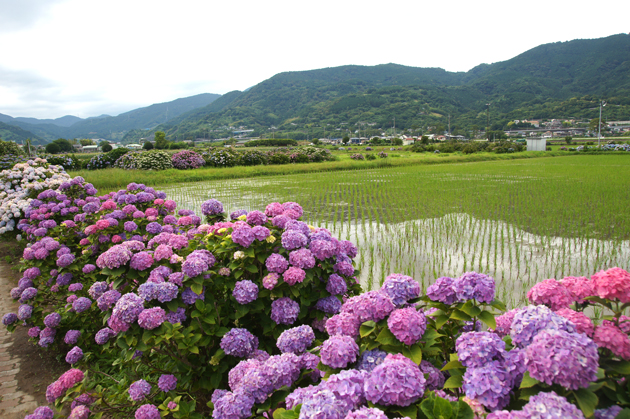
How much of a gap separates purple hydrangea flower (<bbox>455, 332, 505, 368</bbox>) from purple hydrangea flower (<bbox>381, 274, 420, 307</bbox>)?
52 cm

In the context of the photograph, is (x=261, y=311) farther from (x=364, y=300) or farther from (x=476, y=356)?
(x=476, y=356)

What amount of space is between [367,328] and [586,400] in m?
0.91

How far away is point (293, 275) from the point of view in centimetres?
250

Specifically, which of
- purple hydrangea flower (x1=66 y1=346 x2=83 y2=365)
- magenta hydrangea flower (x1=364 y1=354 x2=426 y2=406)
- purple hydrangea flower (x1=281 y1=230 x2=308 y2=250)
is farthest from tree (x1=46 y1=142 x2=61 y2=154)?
magenta hydrangea flower (x1=364 y1=354 x2=426 y2=406)

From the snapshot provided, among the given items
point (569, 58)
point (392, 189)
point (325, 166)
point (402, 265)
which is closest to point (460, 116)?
point (569, 58)

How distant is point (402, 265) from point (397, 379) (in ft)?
15.5

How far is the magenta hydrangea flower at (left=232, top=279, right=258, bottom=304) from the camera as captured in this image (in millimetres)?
2473

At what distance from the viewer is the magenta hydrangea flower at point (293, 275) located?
249cm

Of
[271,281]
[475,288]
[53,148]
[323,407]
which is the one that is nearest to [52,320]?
[271,281]

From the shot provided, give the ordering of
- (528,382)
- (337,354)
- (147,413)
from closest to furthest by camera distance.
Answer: (528,382) < (337,354) < (147,413)

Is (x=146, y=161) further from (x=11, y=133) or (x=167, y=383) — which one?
(x=11, y=133)

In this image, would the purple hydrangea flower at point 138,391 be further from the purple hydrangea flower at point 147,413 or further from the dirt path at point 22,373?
the dirt path at point 22,373

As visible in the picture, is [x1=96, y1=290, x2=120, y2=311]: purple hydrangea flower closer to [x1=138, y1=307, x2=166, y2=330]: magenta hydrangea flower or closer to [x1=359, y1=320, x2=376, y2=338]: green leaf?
[x1=138, y1=307, x2=166, y2=330]: magenta hydrangea flower

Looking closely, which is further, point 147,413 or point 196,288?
point 196,288
